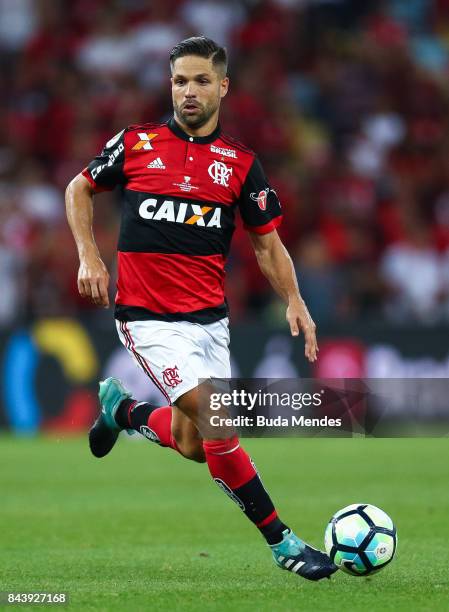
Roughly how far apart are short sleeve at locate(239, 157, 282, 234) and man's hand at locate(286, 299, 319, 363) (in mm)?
431

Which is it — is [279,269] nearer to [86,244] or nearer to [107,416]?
[86,244]

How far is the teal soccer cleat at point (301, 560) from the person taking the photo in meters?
5.89

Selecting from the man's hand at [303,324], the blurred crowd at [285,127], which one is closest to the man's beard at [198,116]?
the man's hand at [303,324]

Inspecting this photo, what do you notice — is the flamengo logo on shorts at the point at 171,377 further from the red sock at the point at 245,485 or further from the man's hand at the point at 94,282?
the man's hand at the point at 94,282

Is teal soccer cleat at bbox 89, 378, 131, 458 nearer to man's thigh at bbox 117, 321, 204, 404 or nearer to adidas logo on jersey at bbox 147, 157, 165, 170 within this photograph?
man's thigh at bbox 117, 321, 204, 404

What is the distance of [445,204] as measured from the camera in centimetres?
1591

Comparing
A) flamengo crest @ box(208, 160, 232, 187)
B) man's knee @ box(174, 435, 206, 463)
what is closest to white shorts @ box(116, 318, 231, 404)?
man's knee @ box(174, 435, 206, 463)

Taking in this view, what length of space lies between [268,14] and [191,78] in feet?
38.1

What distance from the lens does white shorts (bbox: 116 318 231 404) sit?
6012mm

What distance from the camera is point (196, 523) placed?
27.2ft

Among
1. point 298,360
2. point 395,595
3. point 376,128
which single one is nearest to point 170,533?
point 395,595

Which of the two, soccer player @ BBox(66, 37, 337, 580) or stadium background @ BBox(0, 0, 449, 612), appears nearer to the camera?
soccer player @ BBox(66, 37, 337, 580)

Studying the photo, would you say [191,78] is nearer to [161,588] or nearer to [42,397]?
[161,588]

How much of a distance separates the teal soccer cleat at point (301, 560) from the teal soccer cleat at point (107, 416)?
1.51m
